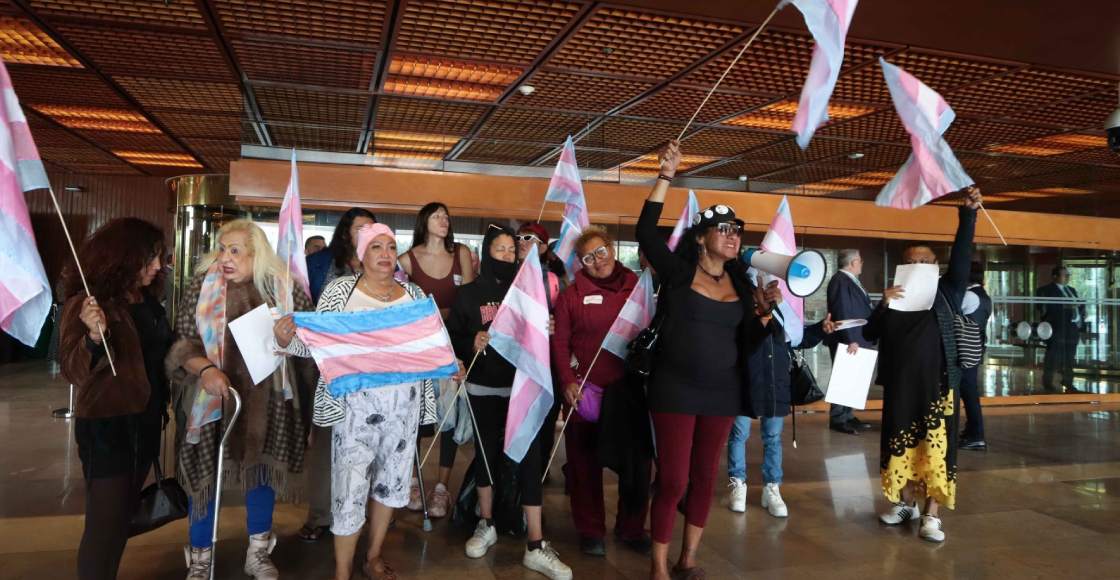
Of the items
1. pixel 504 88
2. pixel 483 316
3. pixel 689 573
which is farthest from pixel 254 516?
pixel 504 88

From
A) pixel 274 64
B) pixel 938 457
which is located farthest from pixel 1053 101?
pixel 274 64

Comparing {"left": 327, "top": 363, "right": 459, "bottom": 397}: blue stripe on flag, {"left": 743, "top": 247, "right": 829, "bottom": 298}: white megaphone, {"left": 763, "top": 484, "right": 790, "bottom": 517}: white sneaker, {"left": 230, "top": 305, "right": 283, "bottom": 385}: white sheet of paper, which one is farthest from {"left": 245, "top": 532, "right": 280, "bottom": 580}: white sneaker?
{"left": 763, "top": 484, "right": 790, "bottom": 517}: white sneaker

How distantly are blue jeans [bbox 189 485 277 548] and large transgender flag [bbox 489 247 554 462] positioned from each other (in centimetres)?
115

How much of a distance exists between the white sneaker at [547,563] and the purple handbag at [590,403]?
0.67 m

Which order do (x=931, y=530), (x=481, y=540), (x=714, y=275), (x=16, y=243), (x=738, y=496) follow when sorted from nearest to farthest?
(x=16, y=243)
(x=714, y=275)
(x=481, y=540)
(x=931, y=530)
(x=738, y=496)

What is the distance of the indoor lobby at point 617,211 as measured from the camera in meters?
3.59

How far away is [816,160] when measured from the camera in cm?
982

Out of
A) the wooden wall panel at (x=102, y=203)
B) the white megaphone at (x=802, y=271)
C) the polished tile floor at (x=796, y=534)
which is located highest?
the wooden wall panel at (x=102, y=203)

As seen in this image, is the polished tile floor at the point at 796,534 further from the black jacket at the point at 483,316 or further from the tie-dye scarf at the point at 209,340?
the black jacket at the point at 483,316

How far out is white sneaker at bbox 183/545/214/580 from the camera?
334 cm

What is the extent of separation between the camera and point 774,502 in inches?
186

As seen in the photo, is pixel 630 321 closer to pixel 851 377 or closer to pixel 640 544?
pixel 640 544

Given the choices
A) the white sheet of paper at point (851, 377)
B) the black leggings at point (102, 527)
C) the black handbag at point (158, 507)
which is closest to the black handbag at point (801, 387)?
the white sheet of paper at point (851, 377)

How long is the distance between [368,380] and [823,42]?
2.40 meters
